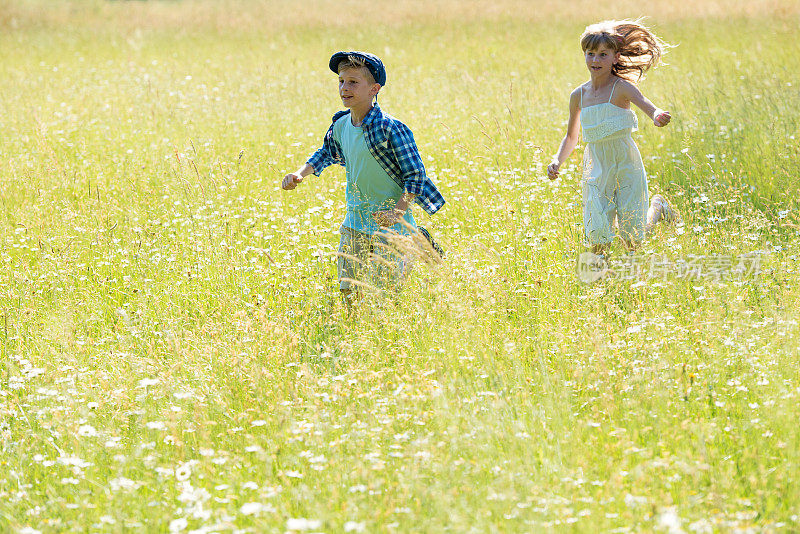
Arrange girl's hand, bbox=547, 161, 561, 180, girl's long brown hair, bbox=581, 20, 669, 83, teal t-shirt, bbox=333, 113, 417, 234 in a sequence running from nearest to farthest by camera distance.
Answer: teal t-shirt, bbox=333, 113, 417, 234 < girl's hand, bbox=547, 161, 561, 180 < girl's long brown hair, bbox=581, 20, 669, 83

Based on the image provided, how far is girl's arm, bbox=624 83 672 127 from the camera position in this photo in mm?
5334

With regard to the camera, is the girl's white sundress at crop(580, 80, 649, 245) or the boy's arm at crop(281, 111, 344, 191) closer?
the boy's arm at crop(281, 111, 344, 191)

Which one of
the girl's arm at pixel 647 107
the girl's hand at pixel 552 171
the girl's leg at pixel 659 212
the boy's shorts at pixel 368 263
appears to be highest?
the girl's arm at pixel 647 107

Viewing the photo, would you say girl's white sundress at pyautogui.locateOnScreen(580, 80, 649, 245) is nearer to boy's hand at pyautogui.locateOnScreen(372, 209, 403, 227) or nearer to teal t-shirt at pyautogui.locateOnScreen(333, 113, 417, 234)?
teal t-shirt at pyautogui.locateOnScreen(333, 113, 417, 234)

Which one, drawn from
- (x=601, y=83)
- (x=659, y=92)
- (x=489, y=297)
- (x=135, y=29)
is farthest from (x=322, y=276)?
(x=135, y=29)

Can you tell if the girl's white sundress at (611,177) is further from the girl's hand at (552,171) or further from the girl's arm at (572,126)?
the girl's hand at (552,171)

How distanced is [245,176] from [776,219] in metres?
4.84

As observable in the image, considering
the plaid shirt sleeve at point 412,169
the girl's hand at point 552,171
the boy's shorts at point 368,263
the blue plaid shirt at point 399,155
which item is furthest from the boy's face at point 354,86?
the girl's hand at point 552,171

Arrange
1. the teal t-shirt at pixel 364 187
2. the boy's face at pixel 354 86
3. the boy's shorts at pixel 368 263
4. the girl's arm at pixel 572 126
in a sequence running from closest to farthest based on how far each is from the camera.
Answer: the boy's shorts at pixel 368 263, the boy's face at pixel 354 86, the teal t-shirt at pixel 364 187, the girl's arm at pixel 572 126

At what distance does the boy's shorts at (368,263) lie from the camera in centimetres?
513

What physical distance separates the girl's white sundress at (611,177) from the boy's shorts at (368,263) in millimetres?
1470

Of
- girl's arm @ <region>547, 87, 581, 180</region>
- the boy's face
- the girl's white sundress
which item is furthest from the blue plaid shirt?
the girl's white sundress

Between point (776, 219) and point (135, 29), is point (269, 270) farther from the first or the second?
point (135, 29)

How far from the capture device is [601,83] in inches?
237
